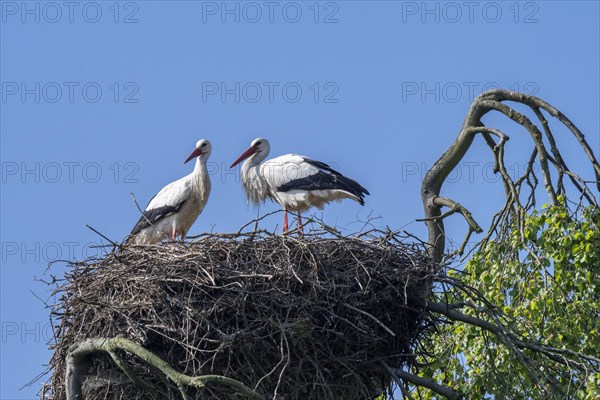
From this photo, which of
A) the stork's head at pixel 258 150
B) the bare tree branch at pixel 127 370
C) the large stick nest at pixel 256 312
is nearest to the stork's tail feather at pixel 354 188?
the stork's head at pixel 258 150

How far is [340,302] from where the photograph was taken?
779cm

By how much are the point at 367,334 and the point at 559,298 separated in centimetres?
248

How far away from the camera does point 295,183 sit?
12.1 m

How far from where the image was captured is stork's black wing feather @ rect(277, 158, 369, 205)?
11766 mm

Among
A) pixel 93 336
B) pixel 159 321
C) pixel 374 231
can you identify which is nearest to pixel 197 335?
pixel 159 321

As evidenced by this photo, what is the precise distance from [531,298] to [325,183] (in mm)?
2868

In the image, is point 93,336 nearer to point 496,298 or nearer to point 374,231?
point 374,231

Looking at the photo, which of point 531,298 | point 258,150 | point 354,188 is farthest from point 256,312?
point 258,150

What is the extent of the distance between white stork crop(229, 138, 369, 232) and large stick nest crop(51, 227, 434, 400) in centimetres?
358

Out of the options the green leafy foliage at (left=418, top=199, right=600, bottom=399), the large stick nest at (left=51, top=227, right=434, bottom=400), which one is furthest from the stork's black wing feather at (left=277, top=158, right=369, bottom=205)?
the large stick nest at (left=51, top=227, right=434, bottom=400)

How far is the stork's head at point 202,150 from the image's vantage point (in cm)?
1245

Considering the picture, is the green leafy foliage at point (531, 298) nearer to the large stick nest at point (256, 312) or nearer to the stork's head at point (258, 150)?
the large stick nest at point (256, 312)

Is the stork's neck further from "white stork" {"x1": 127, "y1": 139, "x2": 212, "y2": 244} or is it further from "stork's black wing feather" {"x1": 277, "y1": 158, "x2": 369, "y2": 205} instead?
"stork's black wing feather" {"x1": 277, "y1": 158, "x2": 369, "y2": 205}

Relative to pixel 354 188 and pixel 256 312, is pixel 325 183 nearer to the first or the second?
pixel 354 188
